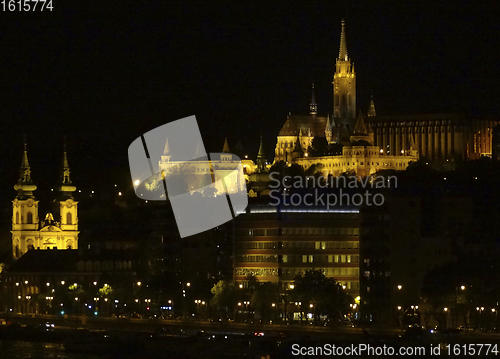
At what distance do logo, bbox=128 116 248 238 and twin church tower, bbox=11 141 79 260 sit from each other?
28.2 ft

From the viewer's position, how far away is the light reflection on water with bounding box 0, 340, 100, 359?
75.9m

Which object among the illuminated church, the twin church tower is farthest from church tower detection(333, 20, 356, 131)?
the twin church tower

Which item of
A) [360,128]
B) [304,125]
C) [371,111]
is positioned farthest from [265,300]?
[371,111]

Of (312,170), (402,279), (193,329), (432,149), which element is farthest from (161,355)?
(432,149)

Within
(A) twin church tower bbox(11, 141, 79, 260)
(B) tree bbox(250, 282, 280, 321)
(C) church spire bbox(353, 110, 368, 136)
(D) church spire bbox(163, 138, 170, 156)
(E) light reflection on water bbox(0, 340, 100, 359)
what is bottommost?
(E) light reflection on water bbox(0, 340, 100, 359)

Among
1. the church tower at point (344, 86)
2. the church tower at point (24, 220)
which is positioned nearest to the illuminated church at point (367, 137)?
the church tower at point (344, 86)

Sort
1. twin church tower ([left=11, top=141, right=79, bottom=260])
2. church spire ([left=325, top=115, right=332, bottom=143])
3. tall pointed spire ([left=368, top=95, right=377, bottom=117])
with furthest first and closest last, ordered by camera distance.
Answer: tall pointed spire ([left=368, top=95, right=377, bottom=117])
church spire ([left=325, top=115, right=332, bottom=143])
twin church tower ([left=11, top=141, right=79, bottom=260])

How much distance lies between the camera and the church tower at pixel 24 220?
12750cm

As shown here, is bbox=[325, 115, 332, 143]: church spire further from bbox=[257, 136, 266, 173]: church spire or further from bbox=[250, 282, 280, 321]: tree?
bbox=[250, 282, 280, 321]: tree

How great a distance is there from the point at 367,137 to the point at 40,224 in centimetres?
5399

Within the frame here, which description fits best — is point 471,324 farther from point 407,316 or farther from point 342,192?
point 342,192

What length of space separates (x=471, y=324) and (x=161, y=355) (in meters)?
18.5

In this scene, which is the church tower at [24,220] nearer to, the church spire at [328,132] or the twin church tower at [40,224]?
the twin church tower at [40,224]

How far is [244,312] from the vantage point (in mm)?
92625
